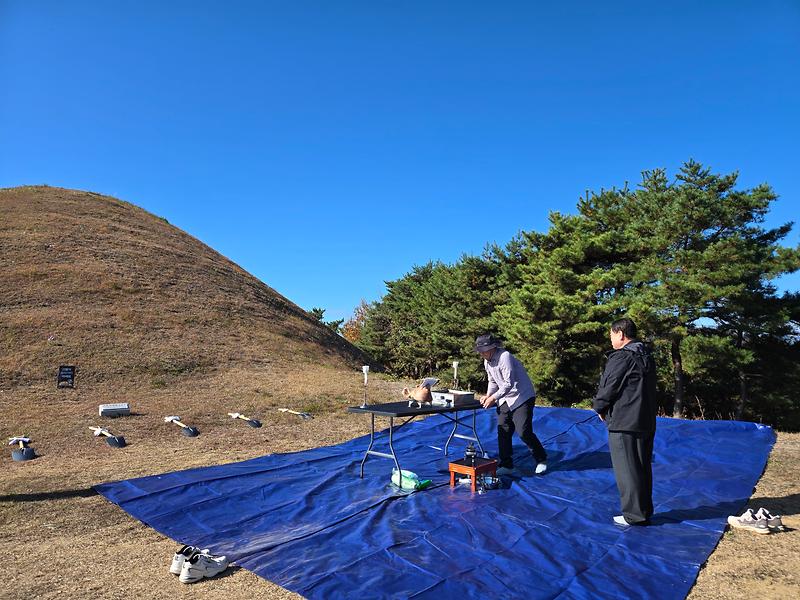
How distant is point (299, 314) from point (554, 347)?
14829 mm

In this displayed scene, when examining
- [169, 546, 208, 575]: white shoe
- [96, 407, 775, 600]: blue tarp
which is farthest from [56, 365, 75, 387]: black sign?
[169, 546, 208, 575]: white shoe

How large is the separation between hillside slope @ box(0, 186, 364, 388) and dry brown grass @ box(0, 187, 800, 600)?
79 millimetres

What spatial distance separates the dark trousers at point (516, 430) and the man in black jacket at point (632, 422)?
144 centimetres

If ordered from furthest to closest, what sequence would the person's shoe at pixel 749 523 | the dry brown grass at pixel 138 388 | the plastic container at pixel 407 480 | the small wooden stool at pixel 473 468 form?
the plastic container at pixel 407 480, the small wooden stool at pixel 473 468, the person's shoe at pixel 749 523, the dry brown grass at pixel 138 388

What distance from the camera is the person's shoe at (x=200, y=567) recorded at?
11.0ft

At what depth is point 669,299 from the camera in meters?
11.8

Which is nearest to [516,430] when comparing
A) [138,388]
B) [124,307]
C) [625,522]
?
[625,522]

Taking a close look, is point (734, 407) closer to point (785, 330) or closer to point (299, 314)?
point (785, 330)

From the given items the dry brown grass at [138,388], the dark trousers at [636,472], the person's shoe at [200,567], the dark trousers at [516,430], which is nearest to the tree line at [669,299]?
the dry brown grass at [138,388]

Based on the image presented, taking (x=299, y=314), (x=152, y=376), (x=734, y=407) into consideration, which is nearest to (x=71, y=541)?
(x=152, y=376)

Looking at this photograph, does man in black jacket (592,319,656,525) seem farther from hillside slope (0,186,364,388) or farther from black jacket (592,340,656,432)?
hillside slope (0,186,364,388)

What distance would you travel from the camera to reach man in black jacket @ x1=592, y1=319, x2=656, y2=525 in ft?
13.6

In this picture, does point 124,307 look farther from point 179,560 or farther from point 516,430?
point 179,560

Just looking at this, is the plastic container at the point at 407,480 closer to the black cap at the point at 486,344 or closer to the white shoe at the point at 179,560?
the black cap at the point at 486,344
